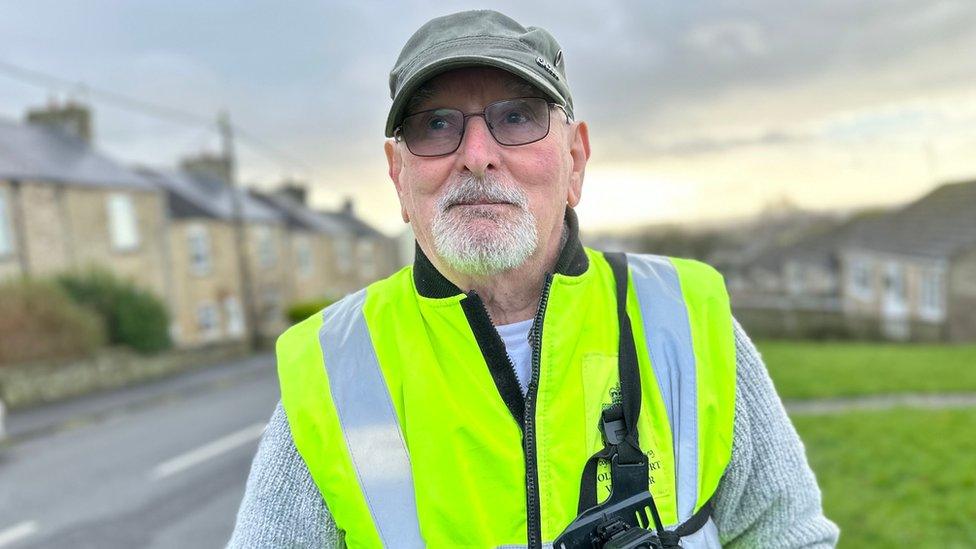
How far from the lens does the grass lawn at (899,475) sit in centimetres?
454

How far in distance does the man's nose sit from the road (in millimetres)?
6357

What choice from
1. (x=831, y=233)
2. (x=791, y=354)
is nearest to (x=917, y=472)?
(x=791, y=354)

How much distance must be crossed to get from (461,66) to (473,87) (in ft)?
0.27

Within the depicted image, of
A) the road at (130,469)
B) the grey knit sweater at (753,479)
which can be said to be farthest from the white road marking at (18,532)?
the grey knit sweater at (753,479)

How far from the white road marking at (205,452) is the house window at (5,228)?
1190 cm

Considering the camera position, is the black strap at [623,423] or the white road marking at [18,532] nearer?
the black strap at [623,423]

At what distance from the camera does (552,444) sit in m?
1.68

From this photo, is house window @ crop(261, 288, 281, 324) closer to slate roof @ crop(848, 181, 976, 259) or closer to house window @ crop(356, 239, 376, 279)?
house window @ crop(356, 239, 376, 279)

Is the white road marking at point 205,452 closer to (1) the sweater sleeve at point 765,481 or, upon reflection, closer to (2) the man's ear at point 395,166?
(2) the man's ear at point 395,166

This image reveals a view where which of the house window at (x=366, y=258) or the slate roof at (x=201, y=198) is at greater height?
the slate roof at (x=201, y=198)

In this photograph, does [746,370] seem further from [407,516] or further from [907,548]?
[907,548]

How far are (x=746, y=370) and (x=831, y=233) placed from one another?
47.9 metres

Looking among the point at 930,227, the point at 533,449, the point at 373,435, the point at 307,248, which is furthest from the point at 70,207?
the point at 930,227

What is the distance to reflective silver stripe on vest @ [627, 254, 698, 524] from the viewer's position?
1.73m
